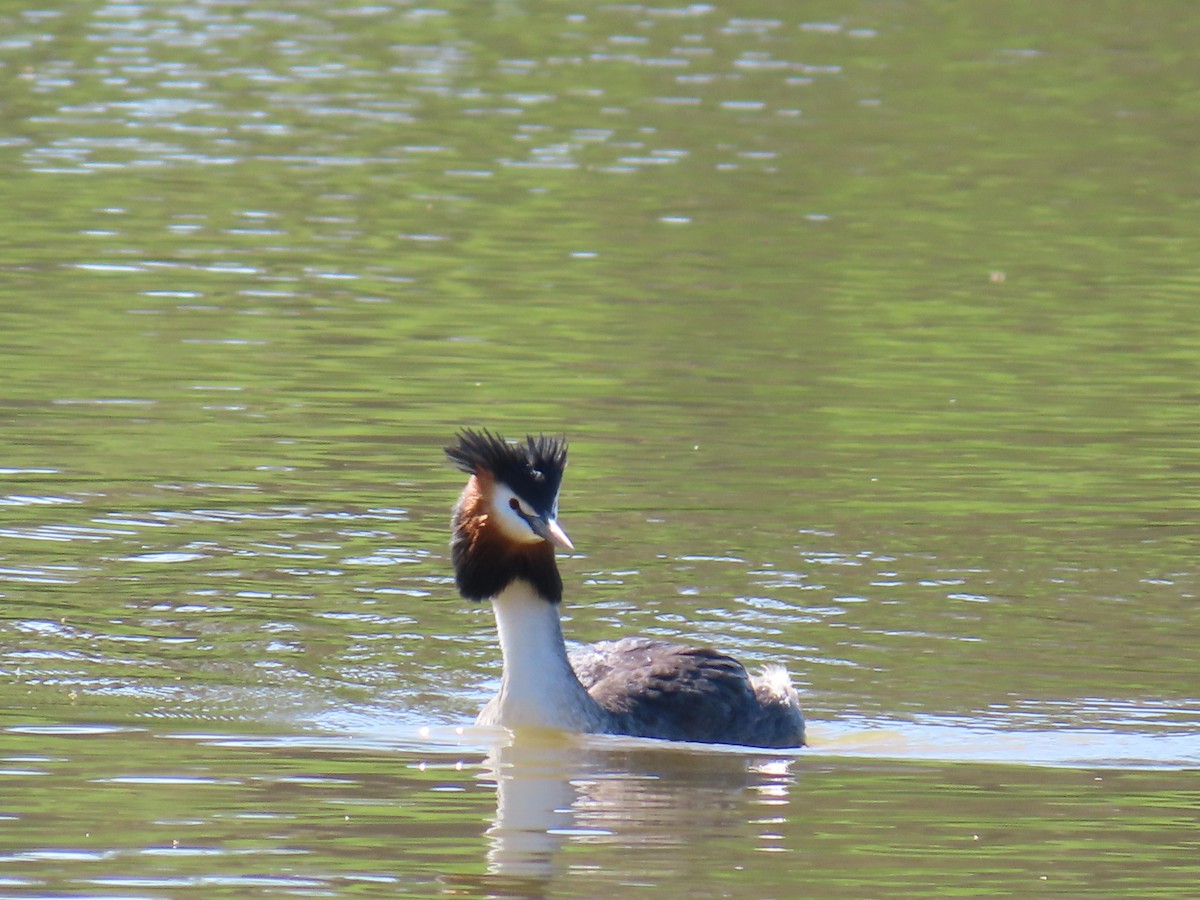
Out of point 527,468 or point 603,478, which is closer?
point 527,468

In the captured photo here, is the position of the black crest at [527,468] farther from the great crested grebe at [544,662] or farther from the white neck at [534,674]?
the white neck at [534,674]

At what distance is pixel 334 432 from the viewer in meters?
18.4

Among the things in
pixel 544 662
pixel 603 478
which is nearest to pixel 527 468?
pixel 544 662

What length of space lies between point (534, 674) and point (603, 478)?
504 cm

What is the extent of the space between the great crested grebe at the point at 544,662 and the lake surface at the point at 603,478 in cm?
19

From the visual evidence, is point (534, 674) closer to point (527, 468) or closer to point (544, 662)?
point (544, 662)

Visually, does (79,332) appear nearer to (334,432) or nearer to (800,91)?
(334,432)

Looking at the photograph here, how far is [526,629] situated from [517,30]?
1288 inches

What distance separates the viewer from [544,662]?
12.5m

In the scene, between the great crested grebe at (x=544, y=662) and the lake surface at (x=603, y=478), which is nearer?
the lake surface at (x=603, y=478)

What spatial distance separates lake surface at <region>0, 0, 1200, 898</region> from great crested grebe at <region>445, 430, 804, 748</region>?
0.19 metres

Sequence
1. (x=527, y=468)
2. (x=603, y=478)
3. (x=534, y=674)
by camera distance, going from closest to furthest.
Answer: (x=527, y=468) → (x=534, y=674) → (x=603, y=478)

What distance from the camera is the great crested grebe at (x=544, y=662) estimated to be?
12.3 meters

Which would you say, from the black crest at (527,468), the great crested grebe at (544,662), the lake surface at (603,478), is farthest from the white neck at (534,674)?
the black crest at (527,468)
